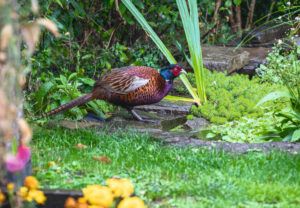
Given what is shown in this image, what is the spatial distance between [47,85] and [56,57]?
127cm

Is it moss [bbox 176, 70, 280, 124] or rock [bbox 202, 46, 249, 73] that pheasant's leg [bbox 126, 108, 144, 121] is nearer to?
moss [bbox 176, 70, 280, 124]

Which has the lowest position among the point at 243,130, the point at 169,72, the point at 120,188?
the point at 243,130

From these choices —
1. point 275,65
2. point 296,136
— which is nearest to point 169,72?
point 296,136

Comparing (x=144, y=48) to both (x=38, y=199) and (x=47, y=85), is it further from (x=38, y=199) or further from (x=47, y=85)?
(x=38, y=199)

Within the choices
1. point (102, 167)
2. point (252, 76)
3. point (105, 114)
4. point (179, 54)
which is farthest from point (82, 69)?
point (102, 167)

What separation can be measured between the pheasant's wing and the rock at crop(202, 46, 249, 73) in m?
2.35

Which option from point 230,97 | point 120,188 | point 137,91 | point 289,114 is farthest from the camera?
point 230,97

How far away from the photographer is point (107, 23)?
9.66 metres

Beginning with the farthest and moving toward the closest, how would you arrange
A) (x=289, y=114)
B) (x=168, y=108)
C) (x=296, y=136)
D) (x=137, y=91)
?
(x=168, y=108) < (x=137, y=91) < (x=289, y=114) < (x=296, y=136)

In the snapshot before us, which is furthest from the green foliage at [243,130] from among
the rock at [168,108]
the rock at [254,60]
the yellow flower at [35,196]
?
the yellow flower at [35,196]

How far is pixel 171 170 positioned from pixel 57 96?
9.68ft

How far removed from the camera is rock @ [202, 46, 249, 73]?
367 inches

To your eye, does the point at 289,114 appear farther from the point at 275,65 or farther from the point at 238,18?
the point at 238,18

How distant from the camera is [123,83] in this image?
23.5 ft
